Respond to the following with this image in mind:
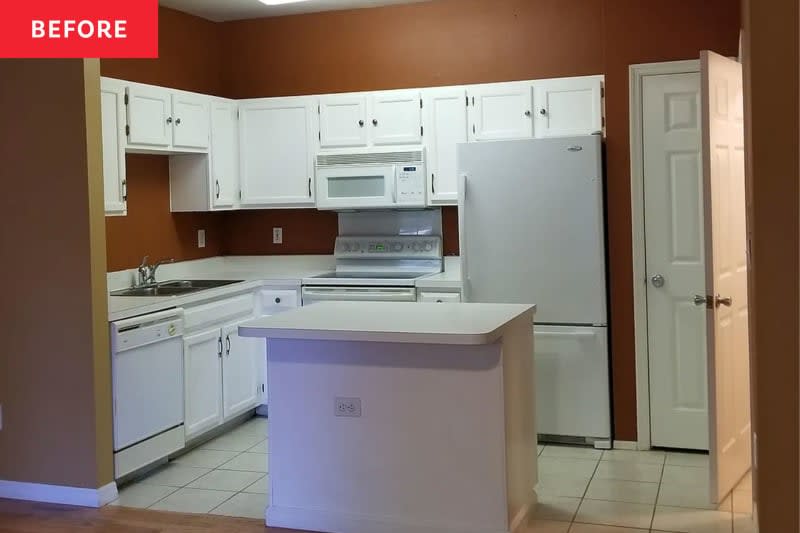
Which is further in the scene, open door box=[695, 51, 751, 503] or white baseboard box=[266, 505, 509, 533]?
open door box=[695, 51, 751, 503]

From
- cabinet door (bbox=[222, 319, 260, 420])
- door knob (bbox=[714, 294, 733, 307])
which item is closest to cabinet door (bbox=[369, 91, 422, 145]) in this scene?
cabinet door (bbox=[222, 319, 260, 420])

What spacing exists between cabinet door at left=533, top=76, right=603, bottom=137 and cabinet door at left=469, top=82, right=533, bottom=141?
57 mm

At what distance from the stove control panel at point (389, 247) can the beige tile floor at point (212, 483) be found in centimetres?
139

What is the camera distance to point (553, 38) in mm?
5320

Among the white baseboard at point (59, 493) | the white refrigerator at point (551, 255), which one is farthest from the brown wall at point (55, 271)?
the white refrigerator at point (551, 255)

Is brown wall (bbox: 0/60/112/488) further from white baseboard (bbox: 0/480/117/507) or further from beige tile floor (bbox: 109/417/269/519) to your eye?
beige tile floor (bbox: 109/417/269/519)

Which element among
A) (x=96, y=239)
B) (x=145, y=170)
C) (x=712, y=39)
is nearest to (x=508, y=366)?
(x=96, y=239)

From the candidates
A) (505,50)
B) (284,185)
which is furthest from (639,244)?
(284,185)

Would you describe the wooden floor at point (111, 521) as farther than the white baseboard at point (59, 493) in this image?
No

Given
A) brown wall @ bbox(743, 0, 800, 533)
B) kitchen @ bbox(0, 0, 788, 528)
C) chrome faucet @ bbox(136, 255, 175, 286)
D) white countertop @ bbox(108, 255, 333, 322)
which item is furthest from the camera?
chrome faucet @ bbox(136, 255, 175, 286)

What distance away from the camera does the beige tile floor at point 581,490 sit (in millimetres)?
3707

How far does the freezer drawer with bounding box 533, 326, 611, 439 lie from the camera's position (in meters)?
4.74

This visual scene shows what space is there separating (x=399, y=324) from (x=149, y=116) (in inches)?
88.1

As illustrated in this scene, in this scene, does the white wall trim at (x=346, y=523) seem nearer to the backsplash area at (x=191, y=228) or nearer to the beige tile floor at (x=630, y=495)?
the beige tile floor at (x=630, y=495)
